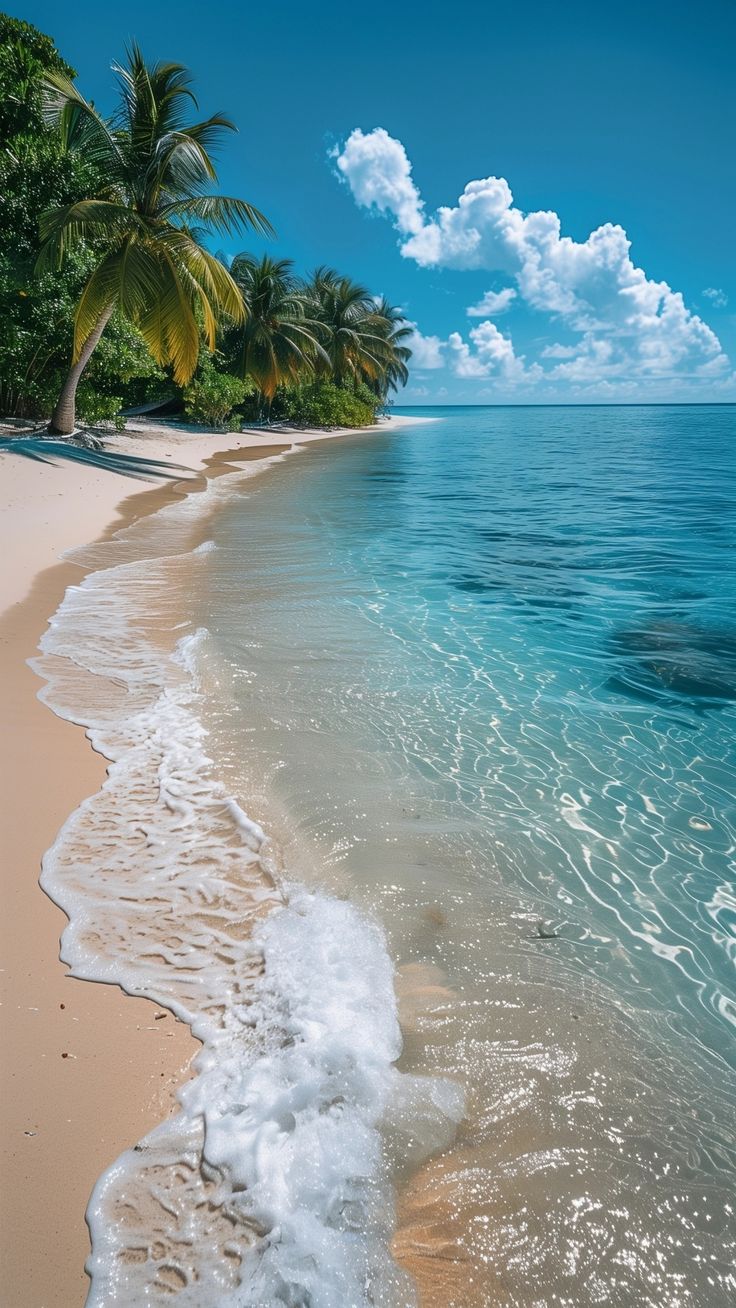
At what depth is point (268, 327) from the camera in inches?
1321

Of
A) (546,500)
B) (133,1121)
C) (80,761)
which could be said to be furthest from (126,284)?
(133,1121)

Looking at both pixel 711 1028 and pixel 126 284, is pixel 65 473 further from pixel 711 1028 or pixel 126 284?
pixel 711 1028

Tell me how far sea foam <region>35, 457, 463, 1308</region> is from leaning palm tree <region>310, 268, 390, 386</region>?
45523 millimetres

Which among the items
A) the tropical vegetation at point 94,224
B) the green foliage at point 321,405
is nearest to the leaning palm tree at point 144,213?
the tropical vegetation at point 94,224

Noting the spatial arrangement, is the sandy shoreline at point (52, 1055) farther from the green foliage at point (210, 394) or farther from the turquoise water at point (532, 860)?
the green foliage at point (210, 394)

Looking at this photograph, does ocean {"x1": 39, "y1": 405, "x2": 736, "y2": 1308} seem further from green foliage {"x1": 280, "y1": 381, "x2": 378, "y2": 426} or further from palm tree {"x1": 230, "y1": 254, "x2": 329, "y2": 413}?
green foliage {"x1": 280, "y1": 381, "x2": 378, "y2": 426}

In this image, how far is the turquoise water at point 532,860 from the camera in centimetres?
192

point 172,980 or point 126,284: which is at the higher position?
point 126,284

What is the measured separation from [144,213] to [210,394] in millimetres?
14361

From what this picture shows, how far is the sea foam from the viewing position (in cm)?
173

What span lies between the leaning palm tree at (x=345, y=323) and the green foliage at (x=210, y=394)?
1488 centimetres

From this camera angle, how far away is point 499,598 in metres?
8.71

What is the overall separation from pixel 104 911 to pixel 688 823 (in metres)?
3.31

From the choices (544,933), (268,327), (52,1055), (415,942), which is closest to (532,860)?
(544,933)
